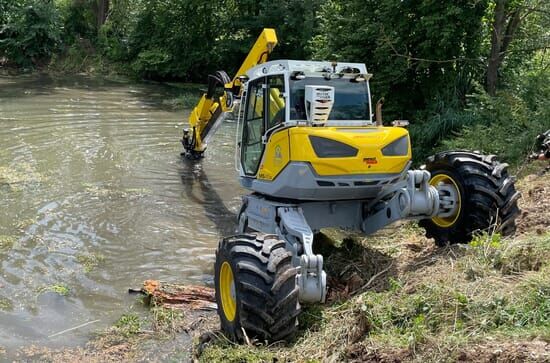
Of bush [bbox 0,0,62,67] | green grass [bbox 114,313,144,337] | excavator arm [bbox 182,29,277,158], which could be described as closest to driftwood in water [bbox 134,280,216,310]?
green grass [bbox 114,313,144,337]

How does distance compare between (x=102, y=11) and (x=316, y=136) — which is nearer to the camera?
(x=316, y=136)

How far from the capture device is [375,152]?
20.2ft

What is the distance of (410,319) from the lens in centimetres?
469

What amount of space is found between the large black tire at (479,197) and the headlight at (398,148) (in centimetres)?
59

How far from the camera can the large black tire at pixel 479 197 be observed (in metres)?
6.24

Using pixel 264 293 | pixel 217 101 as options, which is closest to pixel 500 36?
pixel 217 101

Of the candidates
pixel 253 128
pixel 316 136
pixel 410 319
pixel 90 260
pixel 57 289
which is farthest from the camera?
pixel 90 260

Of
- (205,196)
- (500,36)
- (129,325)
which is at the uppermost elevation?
(500,36)

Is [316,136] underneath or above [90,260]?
above

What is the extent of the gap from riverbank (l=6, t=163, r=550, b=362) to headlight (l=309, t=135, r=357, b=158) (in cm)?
135

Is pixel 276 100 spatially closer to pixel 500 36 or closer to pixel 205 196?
pixel 205 196

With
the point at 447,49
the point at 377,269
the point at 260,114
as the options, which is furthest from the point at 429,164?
the point at 447,49

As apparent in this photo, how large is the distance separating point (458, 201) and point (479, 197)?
12.0 inches

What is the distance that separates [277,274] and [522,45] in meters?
10.8
